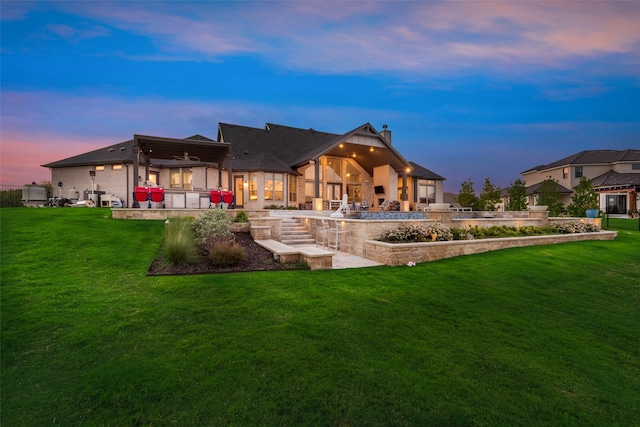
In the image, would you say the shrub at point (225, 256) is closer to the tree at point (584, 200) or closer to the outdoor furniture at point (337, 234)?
the outdoor furniture at point (337, 234)

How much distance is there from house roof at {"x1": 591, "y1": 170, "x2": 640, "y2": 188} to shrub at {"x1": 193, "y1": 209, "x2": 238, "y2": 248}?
131 ft

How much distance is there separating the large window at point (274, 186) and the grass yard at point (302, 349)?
13539 mm

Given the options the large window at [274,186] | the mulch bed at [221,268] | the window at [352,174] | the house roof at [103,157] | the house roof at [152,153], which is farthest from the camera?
the window at [352,174]

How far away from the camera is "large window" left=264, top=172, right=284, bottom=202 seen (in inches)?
778

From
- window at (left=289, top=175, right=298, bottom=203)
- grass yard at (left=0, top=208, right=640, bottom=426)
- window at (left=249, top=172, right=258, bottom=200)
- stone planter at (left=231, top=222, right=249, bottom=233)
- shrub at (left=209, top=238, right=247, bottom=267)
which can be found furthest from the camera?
window at (left=289, top=175, right=298, bottom=203)

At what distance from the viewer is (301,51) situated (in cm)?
1661

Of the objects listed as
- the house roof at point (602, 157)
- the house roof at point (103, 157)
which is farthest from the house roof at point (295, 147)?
the house roof at point (602, 157)

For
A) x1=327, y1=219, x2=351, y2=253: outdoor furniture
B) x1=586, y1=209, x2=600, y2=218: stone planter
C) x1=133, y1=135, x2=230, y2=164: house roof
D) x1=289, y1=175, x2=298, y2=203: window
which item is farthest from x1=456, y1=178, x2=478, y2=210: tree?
x1=133, y1=135, x2=230, y2=164: house roof

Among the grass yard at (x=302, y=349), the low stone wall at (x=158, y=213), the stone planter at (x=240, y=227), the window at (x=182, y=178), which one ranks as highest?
the window at (x=182, y=178)

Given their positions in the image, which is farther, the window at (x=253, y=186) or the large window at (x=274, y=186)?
the large window at (x=274, y=186)

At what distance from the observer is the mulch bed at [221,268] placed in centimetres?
627

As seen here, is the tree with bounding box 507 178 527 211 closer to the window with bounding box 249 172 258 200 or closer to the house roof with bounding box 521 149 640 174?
the window with bounding box 249 172 258 200

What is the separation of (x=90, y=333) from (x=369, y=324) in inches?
144

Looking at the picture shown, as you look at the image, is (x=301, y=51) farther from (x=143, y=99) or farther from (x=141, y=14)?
(x=143, y=99)
